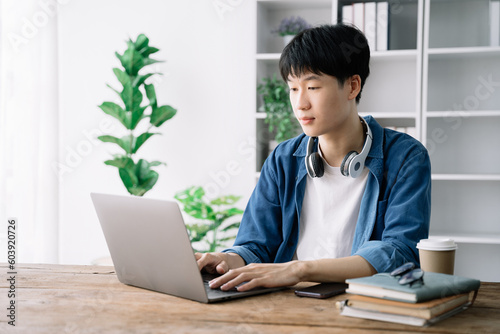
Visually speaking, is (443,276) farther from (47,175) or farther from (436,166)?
(47,175)

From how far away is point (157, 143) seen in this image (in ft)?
12.9

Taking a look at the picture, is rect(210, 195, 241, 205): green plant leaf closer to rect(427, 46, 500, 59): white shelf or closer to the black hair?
rect(427, 46, 500, 59): white shelf

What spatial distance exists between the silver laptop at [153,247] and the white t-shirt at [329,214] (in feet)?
1.69

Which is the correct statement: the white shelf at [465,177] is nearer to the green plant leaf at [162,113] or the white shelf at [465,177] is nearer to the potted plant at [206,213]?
the potted plant at [206,213]

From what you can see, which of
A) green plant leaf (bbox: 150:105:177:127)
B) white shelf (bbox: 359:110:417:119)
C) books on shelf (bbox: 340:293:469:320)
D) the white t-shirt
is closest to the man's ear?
the white t-shirt

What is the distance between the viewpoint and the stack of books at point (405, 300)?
1023 millimetres

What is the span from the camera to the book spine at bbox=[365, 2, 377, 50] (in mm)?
3262

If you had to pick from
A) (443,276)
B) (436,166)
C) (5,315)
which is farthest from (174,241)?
(436,166)

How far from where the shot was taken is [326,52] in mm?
1666

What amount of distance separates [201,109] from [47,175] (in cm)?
117

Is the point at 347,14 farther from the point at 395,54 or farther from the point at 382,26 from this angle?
the point at 395,54

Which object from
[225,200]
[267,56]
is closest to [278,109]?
[267,56]

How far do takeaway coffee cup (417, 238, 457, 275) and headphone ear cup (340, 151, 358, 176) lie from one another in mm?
431

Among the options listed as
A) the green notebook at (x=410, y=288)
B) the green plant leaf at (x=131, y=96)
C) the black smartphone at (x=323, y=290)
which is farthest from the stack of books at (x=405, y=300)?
the green plant leaf at (x=131, y=96)
